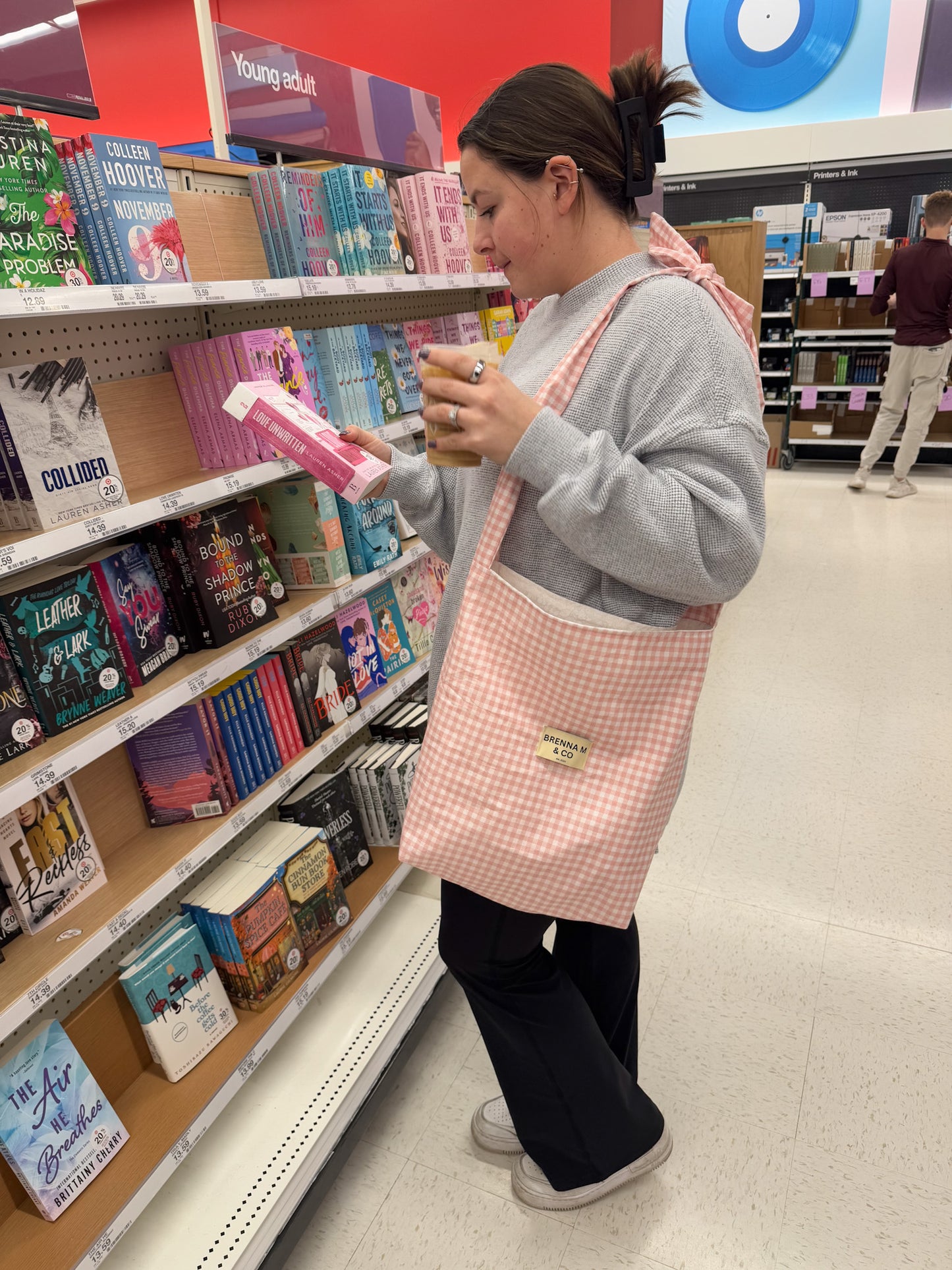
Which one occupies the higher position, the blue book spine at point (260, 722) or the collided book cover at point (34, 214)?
the collided book cover at point (34, 214)

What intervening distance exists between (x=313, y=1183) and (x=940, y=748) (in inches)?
105

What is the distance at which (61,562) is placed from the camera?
155 centimetres

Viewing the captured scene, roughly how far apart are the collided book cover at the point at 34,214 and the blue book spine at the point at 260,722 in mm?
834

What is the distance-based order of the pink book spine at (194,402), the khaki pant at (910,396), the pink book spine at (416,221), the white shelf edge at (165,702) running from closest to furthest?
the white shelf edge at (165,702), the pink book spine at (194,402), the pink book spine at (416,221), the khaki pant at (910,396)

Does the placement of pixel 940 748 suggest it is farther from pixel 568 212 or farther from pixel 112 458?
pixel 112 458

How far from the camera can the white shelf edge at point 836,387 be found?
285 inches

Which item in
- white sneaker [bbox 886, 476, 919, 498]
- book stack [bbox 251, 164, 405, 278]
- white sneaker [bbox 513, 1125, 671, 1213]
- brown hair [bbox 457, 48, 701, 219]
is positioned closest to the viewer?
brown hair [bbox 457, 48, 701, 219]

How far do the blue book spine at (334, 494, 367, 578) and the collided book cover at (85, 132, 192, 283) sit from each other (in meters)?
0.68

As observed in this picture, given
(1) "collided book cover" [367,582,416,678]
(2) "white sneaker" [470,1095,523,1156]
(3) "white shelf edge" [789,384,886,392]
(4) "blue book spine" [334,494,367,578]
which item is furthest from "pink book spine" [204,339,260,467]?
(3) "white shelf edge" [789,384,886,392]

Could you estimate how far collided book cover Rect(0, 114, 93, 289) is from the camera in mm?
1246

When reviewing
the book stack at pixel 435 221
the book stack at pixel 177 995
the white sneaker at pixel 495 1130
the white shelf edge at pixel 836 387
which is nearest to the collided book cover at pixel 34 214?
the book stack at pixel 435 221

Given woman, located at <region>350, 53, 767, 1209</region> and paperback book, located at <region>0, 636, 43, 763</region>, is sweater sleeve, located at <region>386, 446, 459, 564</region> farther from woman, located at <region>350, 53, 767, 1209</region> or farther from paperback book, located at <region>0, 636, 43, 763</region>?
paperback book, located at <region>0, 636, 43, 763</region>

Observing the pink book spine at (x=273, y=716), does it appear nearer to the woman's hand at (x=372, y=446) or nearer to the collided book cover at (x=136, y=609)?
the collided book cover at (x=136, y=609)

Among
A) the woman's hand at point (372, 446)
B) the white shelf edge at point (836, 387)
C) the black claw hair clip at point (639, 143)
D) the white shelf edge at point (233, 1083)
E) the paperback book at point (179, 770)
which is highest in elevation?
the black claw hair clip at point (639, 143)
